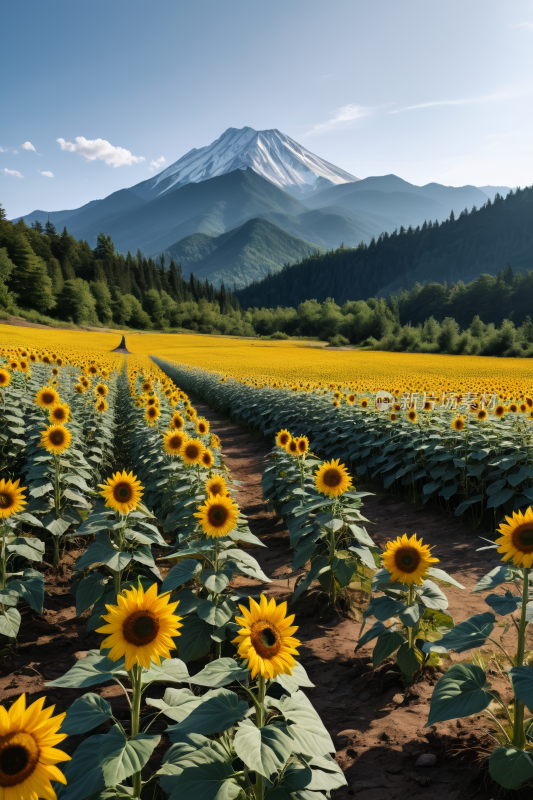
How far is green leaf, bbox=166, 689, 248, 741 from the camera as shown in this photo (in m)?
1.89

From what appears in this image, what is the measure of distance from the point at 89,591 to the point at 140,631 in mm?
2538

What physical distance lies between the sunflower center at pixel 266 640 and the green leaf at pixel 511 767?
4.39 ft

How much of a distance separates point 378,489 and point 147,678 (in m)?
8.11

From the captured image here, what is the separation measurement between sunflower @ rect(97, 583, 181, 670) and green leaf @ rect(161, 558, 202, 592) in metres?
1.39

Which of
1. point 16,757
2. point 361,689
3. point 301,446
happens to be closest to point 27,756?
point 16,757

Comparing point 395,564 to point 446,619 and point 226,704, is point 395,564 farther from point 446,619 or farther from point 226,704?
point 226,704

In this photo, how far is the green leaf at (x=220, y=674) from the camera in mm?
2072

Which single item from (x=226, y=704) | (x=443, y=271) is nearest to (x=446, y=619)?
(x=226, y=704)

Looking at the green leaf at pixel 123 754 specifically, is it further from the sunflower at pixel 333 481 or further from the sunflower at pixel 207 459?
the sunflower at pixel 207 459

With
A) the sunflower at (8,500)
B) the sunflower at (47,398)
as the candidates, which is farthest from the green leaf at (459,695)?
the sunflower at (47,398)

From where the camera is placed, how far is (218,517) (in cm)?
353

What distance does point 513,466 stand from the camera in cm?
697

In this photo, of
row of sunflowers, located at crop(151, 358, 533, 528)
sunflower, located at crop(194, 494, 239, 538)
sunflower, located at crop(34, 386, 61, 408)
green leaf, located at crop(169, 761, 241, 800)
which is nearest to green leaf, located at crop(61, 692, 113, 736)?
green leaf, located at crop(169, 761, 241, 800)

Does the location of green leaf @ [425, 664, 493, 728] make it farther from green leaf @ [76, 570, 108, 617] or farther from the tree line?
the tree line
